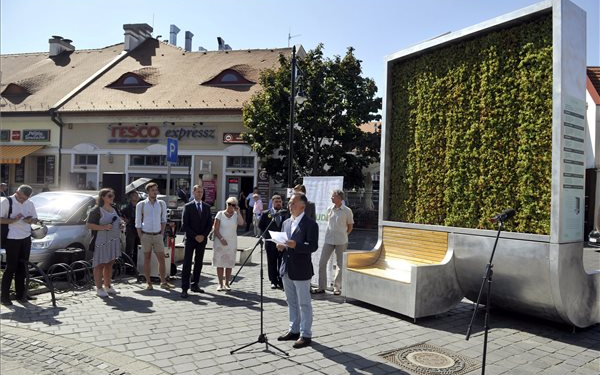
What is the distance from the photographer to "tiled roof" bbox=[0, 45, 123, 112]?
1093 inches

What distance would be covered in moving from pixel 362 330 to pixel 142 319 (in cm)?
292

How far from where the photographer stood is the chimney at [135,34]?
3162cm

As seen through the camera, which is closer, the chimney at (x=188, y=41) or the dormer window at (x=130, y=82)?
the dormer window at (x=130, y=82)

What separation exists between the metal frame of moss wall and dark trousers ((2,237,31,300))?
6483 mm

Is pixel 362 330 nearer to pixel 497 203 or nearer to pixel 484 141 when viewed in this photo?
pixel 497 203

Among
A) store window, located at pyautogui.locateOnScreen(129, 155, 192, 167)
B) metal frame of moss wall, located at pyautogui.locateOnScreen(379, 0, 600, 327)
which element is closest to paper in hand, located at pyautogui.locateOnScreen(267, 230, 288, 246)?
metal frame of moss wall, located at pyautogui.locateOnScreen(379, 0, 600, 327)

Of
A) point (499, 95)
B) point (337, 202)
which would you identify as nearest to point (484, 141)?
point (499, 95)

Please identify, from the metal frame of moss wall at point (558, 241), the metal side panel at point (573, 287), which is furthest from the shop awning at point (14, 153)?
the metal side panel at point (573, 287)

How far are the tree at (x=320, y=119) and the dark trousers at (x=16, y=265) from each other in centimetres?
1427

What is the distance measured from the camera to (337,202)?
811 cm

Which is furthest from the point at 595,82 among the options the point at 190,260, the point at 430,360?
the point at 430,360

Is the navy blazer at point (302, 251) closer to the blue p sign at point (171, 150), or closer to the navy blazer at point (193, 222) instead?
the navy blazer at point (193, 222)

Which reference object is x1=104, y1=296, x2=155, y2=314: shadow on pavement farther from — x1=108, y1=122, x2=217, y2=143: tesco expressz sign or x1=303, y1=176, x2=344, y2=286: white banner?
x1=108, y1=122, x2=217, y2=143: tesco expressz sign

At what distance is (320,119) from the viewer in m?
20.3
